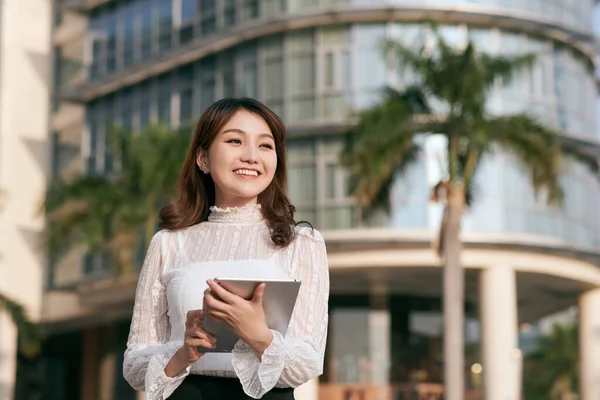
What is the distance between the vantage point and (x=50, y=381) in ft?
150

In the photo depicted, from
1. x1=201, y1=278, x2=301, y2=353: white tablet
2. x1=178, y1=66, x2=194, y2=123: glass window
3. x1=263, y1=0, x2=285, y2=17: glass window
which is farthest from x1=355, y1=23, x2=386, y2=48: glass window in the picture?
x1=201, y1=278, x2=301, y2=353: white tablet

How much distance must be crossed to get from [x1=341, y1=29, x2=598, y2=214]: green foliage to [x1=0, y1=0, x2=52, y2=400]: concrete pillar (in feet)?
52.6

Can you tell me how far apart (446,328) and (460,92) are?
15.8ft

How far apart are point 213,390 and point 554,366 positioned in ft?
202

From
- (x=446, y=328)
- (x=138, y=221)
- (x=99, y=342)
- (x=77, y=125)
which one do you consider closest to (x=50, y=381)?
(x=99, y=342)

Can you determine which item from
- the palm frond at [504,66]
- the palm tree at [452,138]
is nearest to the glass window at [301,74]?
the palm tree at [452,138]

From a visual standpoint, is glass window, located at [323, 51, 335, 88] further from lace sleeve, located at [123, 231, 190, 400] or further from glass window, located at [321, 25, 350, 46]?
lace sleeve, located at [123, 231, 190, 400]

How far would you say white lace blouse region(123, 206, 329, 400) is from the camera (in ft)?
10.7

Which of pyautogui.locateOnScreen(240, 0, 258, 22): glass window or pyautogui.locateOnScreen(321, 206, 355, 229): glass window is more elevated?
pyautogui.locateOnScreen(240, 0, 258, 22): glass window

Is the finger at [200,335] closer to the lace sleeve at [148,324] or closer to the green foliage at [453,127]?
the lace sleeve at [148,324]

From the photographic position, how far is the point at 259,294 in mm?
3045

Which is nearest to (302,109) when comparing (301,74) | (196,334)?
(301,74)

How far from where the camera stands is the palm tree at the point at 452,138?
959 inches

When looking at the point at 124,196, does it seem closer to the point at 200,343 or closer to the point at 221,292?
the point at 200,343
